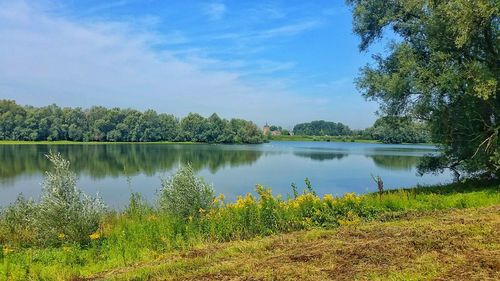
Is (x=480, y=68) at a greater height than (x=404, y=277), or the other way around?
(x=480, y=68)

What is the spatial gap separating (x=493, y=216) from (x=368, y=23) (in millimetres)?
12317

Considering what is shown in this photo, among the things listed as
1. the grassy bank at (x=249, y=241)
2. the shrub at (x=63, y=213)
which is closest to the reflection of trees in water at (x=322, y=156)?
the grassy bank at (x=249, y=241)

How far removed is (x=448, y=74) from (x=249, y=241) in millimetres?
9760

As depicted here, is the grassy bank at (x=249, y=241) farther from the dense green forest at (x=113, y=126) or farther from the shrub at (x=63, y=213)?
the dense green forest at (x=113, y=126)

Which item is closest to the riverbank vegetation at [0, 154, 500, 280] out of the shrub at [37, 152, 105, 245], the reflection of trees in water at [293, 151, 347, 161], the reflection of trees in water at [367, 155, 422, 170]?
the shrub at [37, 152, 105, 245]

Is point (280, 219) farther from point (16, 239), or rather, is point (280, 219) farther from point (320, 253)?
point (16, 239)

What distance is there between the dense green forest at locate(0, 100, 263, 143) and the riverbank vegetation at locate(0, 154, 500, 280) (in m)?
102

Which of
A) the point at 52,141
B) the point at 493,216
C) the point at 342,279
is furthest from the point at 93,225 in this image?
the point at 52,141

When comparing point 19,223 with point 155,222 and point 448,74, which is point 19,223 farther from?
point 448,74

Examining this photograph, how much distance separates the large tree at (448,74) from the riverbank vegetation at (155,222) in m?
4.34

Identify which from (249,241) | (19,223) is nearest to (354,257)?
(249,241)

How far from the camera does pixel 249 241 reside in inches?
298

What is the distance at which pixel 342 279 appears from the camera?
16.4 ft

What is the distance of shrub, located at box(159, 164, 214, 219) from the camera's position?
9.96 meters
